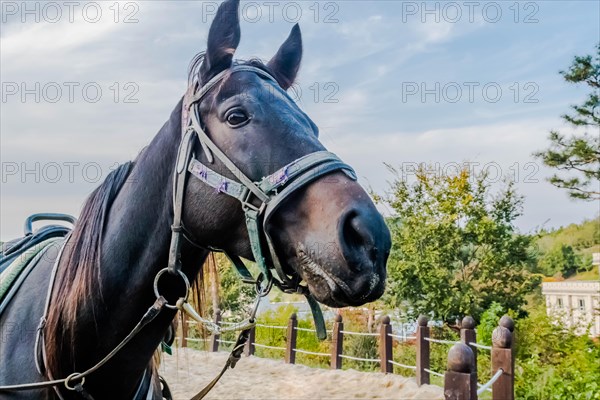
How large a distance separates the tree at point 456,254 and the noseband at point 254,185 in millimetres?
14817

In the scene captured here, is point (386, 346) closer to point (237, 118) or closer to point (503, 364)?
point (503, 364)

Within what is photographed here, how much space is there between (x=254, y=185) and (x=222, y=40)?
57 centimetres

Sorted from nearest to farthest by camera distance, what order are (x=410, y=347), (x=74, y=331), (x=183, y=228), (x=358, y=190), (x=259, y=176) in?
(x=358, y=190) < (x=259, y=176) < (x=183, y=228) < (x=74, y=331) < (x=410, y=347)

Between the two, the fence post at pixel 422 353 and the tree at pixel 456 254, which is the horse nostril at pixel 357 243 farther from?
the tree at pixel 456 254

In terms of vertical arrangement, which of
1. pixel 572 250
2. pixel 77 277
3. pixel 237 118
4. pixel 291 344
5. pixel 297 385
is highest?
pixel 572 250

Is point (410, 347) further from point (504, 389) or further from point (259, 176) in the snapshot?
point (259, 176)

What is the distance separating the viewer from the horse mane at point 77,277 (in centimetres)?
207

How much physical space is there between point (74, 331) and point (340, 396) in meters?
7.96

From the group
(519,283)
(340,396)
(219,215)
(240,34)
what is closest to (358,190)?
(219,215)

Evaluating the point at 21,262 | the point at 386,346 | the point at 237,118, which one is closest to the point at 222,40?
the point at 237,118

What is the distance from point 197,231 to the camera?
188 centimetres

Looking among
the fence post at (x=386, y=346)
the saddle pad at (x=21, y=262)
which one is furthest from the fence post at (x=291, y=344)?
the saddle pad at (x=21, y=262)

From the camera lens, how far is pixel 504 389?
15.4 feet

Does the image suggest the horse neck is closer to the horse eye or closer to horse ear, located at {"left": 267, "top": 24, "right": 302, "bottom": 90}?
the horse eye
